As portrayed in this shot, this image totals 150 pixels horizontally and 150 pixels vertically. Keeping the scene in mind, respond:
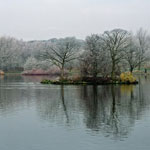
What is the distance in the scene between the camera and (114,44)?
56.5 m

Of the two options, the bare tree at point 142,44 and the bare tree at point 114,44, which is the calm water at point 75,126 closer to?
the bare tree at point 114,44

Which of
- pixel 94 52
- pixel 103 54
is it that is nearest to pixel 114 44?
pixel 103 54

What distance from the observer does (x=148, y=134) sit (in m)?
14.8

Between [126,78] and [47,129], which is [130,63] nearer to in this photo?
[126,78]

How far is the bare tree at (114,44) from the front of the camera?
175 ft

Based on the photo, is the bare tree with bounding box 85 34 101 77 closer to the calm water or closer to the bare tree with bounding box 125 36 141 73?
the bare tree with bounding box 125 36 141 73

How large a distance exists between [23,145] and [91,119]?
19.9 feet

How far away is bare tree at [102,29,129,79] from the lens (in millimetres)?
53328

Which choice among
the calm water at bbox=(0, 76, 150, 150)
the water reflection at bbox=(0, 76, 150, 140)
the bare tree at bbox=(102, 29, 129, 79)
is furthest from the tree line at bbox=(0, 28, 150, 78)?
the calm water at bbox=(0, 76, 150, 150)

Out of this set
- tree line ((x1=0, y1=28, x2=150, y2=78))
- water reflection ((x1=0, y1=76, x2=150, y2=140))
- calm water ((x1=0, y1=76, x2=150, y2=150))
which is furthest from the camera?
tree line ((x1=0, y1=28, x2=150, y2=78))

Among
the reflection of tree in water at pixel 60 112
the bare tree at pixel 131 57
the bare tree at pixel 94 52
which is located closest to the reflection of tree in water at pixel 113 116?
Result: the reflection of tree in water at pixel 60 112

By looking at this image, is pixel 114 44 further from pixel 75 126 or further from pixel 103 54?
pixel 75 126

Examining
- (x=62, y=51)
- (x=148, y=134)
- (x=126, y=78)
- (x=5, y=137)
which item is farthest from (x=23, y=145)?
(x=62, y=51)

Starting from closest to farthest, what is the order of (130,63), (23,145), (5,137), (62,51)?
(23,145) → (5,137) → (62,51) → (130,63)
